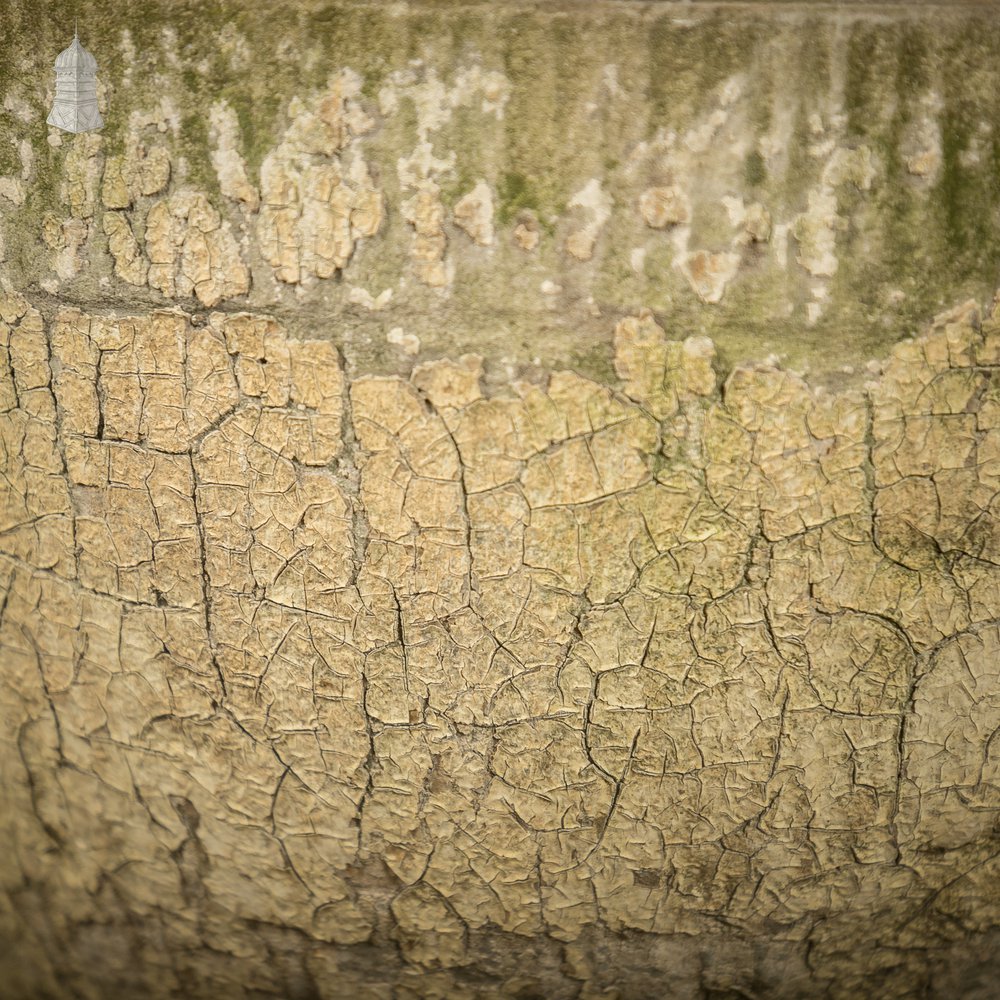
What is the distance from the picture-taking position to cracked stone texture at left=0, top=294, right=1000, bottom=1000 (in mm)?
1379

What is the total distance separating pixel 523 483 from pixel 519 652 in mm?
252

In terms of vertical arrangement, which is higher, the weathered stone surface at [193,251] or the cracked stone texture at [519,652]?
the weathered stone surface at [193,251]

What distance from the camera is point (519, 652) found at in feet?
4.79

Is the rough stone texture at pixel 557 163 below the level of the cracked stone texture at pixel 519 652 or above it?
above

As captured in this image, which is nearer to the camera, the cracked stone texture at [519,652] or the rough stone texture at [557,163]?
the rough stone texture at [557,163]

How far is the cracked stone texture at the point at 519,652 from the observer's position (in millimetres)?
1379

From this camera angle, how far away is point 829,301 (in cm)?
133

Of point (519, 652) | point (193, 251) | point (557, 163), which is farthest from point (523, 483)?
point (193, 251)

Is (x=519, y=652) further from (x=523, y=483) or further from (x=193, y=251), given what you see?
(x=193, y=251)

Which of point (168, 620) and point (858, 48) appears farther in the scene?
point (168, 620)

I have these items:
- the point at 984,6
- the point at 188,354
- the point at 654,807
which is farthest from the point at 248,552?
the point at 984,6

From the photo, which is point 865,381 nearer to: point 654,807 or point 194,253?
point 654,807

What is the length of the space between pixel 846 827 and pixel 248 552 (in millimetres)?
976

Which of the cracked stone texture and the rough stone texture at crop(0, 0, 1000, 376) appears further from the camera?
the cracked stone texture
